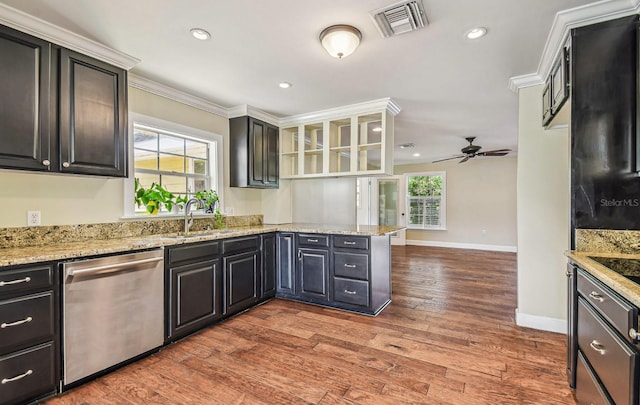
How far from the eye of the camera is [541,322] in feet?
9.46

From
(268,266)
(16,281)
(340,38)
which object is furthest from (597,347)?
(16,281)

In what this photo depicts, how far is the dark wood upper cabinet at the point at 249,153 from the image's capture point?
3893 mm

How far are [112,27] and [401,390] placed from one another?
3.14 meters

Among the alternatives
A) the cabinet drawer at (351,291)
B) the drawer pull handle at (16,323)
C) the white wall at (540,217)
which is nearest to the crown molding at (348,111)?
the white wall at (540,217)

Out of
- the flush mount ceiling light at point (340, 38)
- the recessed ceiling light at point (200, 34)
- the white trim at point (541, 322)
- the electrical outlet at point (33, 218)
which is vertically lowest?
the white trim at point (541, 322)

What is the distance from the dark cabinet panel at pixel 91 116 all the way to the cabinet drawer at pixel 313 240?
1912mm

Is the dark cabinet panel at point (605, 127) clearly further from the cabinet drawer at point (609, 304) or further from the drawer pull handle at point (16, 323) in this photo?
the drawer pull handle at point (16, 323)

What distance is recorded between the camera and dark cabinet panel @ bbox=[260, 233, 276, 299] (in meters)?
3.60

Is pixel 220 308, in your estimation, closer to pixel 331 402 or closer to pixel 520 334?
pixel 331 402

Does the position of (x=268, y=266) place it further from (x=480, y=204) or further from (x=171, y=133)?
(x=480, y=204)

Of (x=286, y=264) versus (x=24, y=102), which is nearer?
(x=24, y=102)

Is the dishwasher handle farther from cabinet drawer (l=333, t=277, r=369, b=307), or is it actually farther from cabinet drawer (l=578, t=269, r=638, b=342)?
cabinet drawer (l=578, t=269, r=638, b=342)

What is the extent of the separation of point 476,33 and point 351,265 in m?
2.36

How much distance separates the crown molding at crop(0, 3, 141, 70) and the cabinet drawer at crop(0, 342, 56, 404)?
203cm
